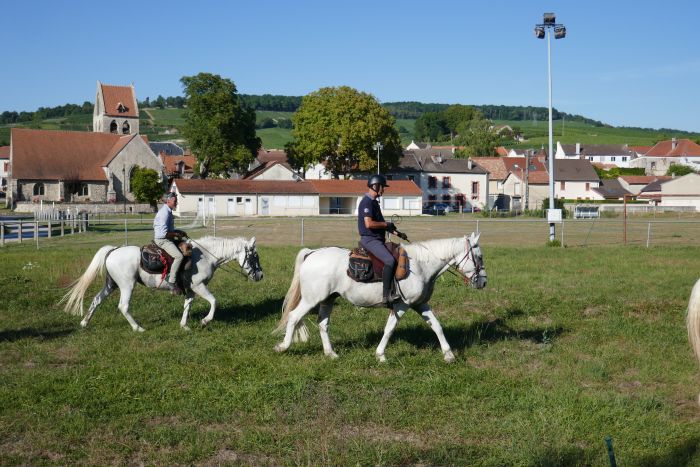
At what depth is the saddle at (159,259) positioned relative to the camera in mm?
12227

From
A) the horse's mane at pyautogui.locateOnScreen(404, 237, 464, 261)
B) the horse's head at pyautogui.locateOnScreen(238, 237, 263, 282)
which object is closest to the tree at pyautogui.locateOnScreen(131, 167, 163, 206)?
the horse's head at pyautogui.locateOnScreen(238, 237, 263, 282)

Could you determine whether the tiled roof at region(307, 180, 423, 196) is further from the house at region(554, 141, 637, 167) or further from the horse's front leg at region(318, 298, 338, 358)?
the house at region(554, 141, 637, 167)

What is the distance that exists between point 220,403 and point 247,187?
213 ft

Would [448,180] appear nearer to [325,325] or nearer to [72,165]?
[72,165]

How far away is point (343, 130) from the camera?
77562 mm

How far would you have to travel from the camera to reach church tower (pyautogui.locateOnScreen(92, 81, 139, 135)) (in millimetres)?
99312

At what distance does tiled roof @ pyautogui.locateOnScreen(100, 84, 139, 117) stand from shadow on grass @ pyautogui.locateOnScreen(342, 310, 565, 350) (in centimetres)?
9639

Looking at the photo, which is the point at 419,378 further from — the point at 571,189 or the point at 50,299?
the point at 571,189

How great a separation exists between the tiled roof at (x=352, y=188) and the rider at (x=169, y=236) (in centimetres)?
6136

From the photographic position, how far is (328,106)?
260 feet

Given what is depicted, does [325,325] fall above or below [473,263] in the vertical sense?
below

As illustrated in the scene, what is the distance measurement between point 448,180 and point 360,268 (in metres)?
81.8

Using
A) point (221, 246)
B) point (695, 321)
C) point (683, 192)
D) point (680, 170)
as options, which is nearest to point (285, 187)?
point (683, 192)

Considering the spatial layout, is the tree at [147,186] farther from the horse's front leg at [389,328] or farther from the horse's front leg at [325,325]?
the horse's front leg at [389,328]
